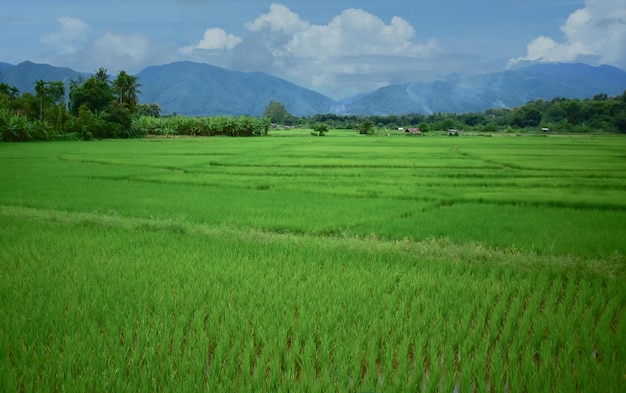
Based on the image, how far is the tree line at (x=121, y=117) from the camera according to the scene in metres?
31.6

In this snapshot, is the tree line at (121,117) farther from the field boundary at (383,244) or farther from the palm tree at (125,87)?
the field boundary at (383,244)

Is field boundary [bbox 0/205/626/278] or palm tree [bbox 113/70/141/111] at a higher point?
palm tree [bbox 113/70/141/111]

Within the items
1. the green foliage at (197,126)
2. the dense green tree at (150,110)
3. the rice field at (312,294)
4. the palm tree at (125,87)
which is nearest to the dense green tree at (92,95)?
the palm tree at (125,87)

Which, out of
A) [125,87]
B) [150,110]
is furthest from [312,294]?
[150,110]

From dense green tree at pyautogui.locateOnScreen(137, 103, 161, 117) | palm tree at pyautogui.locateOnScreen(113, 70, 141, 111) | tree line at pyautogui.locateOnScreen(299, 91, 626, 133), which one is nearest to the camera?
tree line at pyautogui.locateOnScreen(299, 91, 626, 133)

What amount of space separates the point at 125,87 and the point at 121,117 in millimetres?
8770

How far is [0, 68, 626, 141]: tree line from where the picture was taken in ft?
104

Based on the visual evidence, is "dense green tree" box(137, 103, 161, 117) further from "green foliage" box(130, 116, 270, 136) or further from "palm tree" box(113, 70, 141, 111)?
"green foliage" box(130, 116, 270, 136)

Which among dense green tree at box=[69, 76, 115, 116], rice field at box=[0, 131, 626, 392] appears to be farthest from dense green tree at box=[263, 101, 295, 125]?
rice field at box=[0, 131, 626, 392]

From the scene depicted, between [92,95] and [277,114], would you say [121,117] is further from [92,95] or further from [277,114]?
[277,114]

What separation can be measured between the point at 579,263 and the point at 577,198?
4.98 metres

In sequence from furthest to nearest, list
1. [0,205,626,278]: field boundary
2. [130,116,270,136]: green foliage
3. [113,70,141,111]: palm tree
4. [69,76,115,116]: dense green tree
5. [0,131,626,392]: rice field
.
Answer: [113,70,141,111]: palm tree, [130,116,270,136]: green foliage, [69,76,115,116]: dense green tree, [0,205,626,278]: field boundary, [0,131,626,392]: rice field

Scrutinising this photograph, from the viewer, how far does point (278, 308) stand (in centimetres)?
390

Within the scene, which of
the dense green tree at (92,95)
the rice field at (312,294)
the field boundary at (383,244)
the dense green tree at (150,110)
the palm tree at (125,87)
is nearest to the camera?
the rice field at (312,294)
